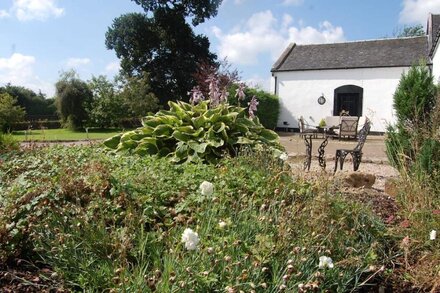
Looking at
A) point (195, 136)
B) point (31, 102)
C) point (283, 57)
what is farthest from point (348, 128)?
point (31, 102)

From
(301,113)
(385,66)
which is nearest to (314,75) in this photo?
(301,113)

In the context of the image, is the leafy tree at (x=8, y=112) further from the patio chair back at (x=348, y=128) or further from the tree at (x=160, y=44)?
the patio chair back at (x=348, y=128)

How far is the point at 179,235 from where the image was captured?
2264mm

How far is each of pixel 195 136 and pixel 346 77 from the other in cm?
1937

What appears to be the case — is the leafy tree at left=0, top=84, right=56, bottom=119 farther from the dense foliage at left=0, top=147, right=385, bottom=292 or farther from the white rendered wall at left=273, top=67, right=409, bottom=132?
the dense foliage at left=0, top=147, right=385, bottom=292

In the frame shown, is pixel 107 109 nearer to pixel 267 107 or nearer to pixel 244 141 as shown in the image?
pixel 267 107

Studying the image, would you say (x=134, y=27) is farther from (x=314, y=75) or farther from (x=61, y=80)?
(x=314, y=75)

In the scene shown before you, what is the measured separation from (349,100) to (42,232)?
22204mm

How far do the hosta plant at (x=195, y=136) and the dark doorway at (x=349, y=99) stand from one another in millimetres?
18181

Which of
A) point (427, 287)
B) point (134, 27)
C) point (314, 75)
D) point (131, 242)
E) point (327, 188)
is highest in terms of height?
point (134, 27)

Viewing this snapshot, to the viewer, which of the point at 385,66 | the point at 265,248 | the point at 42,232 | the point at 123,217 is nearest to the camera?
the point at 265,248

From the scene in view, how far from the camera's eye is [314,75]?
23234 mm

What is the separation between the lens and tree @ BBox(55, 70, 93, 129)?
24.0 metres

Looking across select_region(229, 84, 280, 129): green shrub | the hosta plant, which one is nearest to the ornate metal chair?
the hosta plant
